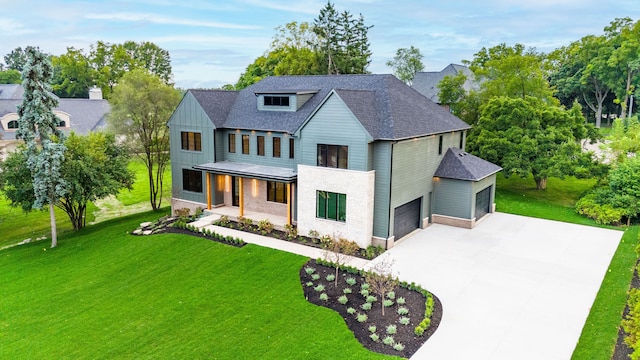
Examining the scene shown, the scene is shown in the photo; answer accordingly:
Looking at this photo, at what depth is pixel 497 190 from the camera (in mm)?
31406

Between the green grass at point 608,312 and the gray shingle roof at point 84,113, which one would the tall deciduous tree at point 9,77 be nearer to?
the gray shingle roof at point 84,113

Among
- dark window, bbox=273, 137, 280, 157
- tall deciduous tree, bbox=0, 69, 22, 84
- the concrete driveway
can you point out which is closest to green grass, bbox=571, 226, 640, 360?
the concrete driveway

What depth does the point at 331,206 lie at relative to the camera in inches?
790

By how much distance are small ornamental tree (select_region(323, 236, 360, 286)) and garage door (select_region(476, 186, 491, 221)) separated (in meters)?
8.51

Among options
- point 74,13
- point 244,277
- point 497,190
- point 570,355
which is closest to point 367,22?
point 497,190

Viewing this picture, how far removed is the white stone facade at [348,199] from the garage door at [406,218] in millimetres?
1527

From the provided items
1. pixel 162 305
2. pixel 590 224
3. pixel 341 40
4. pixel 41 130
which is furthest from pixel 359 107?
pixel 341 40

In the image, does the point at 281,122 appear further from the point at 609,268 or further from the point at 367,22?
the point at 367,22

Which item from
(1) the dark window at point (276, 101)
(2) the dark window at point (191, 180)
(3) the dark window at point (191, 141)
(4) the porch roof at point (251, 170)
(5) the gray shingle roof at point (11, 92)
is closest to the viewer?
(4) the porch roof at point (251, 170)

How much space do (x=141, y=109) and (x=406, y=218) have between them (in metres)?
17.9

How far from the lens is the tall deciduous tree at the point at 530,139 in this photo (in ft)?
88.9

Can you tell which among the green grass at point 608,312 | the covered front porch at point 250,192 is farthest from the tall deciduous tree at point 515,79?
the covered front porch at point 250,192

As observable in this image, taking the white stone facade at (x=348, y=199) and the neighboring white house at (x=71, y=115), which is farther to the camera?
the neighboring white house at (x=71, y=115)

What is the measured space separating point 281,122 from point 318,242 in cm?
715
